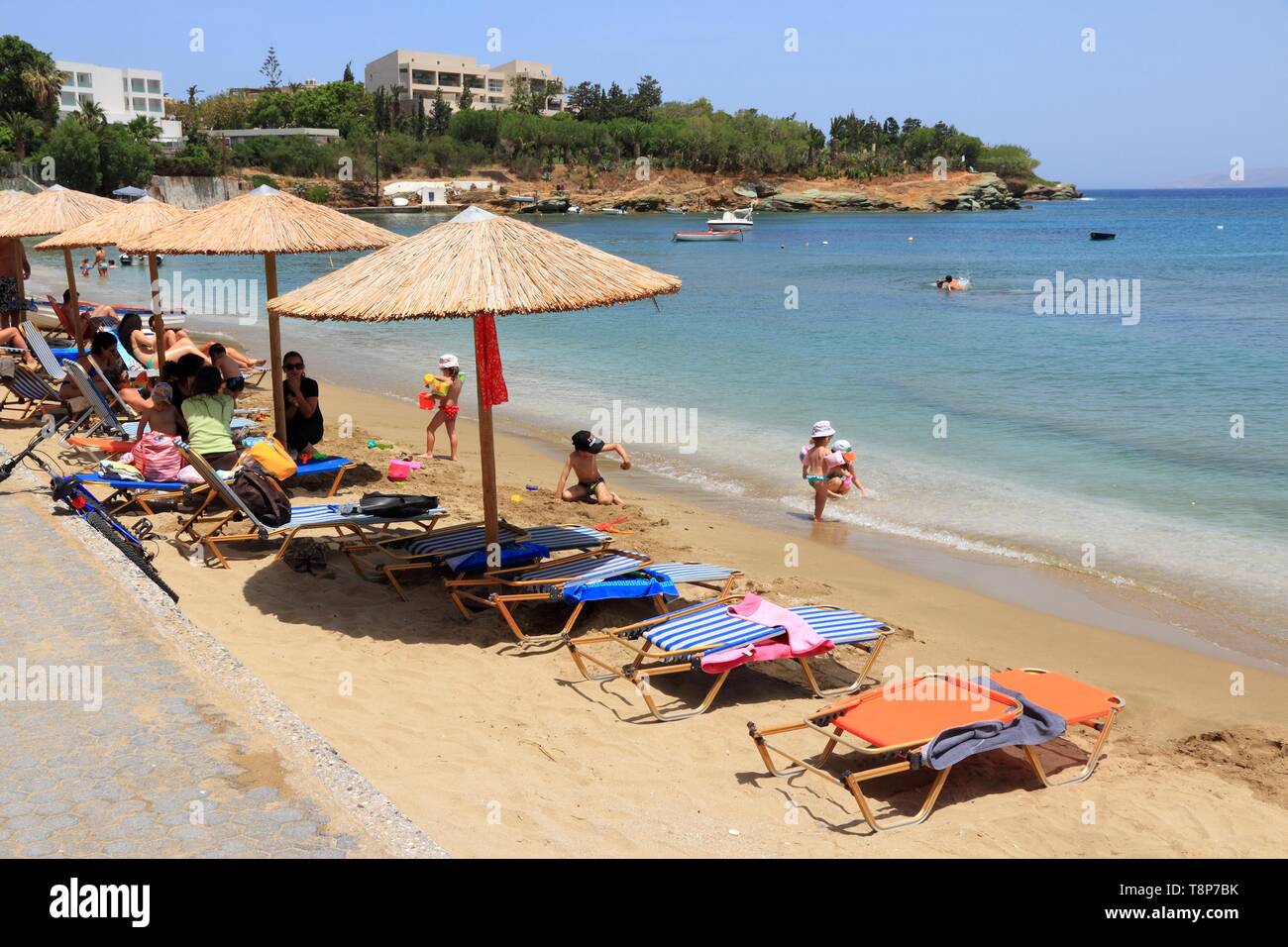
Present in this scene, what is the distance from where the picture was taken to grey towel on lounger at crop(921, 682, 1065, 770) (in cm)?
458

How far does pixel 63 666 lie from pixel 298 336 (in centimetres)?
1934

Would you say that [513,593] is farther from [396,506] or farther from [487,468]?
[396,506]

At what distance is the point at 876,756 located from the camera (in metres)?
4.98

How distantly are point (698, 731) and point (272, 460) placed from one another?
3894 mm

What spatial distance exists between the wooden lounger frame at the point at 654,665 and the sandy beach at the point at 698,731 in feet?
0.30

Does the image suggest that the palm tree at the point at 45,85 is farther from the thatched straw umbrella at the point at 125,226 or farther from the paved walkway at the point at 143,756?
the paved walkway at the point at 143,756

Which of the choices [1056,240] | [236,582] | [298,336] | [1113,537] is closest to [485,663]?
[236,582]

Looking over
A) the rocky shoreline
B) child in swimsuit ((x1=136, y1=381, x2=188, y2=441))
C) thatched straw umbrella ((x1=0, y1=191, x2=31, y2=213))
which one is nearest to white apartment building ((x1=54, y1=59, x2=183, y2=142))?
the rocky shoreline

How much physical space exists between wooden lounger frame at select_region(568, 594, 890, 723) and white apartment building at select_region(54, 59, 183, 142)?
285 feet

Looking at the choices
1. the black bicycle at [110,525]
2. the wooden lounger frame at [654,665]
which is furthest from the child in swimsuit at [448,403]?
the wooden lounger frame at [654,665]

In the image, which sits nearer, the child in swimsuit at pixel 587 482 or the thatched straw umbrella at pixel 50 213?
the child in swimsuit at pixel 587 482

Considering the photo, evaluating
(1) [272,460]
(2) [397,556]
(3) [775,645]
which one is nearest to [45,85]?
(1) [272,460]

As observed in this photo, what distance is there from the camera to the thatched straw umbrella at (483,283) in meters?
5.98

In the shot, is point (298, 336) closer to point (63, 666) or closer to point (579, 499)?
point (579, 499)
